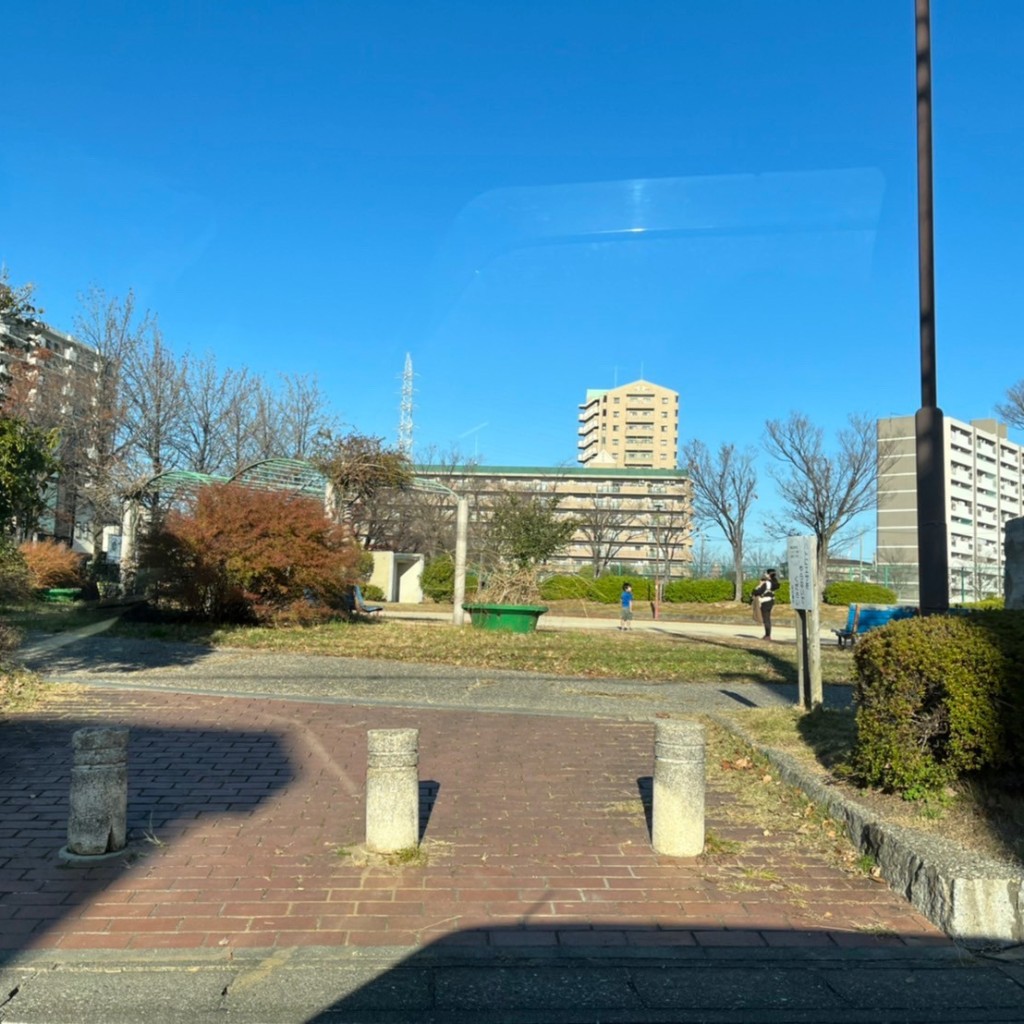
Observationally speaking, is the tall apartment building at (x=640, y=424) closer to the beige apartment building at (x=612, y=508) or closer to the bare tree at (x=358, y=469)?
the beige apartment building at (x=612, y=508)

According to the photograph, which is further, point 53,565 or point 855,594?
point 855,594

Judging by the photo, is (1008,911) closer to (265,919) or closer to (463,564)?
(265,919)

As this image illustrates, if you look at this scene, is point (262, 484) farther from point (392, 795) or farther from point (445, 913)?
point (445, 913)

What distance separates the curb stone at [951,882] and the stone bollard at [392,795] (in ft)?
8.51

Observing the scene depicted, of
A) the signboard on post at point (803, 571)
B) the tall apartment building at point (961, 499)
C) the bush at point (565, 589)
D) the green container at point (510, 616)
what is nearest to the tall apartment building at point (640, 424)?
the tall apartment building at point (961, 499)

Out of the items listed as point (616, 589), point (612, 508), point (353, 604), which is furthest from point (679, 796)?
point (612, 508)

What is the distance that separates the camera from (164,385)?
32438 mm

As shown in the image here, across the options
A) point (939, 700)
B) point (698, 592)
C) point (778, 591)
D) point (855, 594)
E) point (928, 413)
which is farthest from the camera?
point (698, 592)

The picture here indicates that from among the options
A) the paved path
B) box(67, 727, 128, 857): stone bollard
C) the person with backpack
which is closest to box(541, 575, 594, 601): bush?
the person with backpack

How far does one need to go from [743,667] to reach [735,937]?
35.4ft

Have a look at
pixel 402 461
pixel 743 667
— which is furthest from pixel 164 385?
pixel 743 667

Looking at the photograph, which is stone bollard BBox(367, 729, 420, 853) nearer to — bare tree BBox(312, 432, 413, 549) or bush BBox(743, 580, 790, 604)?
bare tree BBox(312, 432, 413, 549)

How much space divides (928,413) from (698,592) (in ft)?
121

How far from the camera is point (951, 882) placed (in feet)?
13.9
